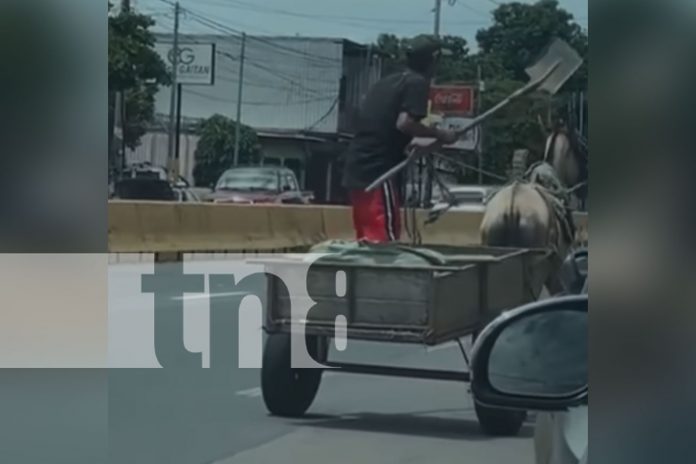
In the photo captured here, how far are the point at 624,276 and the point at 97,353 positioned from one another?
143 centimetres

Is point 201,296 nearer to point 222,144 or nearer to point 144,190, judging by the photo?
point 144,190

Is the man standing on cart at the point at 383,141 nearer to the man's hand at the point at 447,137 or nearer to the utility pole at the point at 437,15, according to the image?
the man's hand at the point at 447,137

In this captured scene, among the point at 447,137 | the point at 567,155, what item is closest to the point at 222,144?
the point at 447,137

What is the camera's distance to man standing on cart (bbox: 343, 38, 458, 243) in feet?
9.85

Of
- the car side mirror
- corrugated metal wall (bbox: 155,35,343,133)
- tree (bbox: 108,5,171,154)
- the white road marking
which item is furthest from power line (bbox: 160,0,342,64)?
the car side mirror

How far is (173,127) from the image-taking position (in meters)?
3.17

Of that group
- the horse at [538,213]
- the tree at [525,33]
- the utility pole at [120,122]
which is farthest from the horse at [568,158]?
the utility pole at [120,122]

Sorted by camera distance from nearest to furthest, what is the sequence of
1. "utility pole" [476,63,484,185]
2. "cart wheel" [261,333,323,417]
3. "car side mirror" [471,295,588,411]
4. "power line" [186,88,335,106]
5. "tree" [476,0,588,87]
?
1. "car side mirror" [471,295,588,411]
2. "tree" [476,0,588,87]
3. "utility pole" [476,63,484,185]
4. "power line" [186,88,335,106]
5. "cart wheel" [261,333,323,417]

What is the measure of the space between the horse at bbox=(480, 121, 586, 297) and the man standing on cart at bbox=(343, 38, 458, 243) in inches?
7.5

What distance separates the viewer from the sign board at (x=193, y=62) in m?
3.10

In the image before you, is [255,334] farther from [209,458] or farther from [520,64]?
[520,64]

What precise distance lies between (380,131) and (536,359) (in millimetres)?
664

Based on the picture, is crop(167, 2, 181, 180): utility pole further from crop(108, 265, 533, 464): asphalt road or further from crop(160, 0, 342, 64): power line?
crop(108, 265, 533, 464): asphalt road

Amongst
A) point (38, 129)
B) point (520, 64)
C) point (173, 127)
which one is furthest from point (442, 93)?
point (38, 129)
